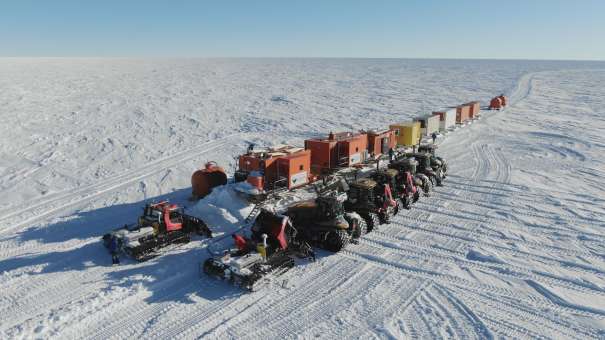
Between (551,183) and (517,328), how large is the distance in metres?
11.0

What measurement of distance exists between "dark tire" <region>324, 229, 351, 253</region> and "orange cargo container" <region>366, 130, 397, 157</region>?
8764 millimetres

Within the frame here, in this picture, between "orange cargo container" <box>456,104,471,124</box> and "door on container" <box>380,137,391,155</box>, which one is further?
"orange cargo container" <box>456,104,471,124</box>

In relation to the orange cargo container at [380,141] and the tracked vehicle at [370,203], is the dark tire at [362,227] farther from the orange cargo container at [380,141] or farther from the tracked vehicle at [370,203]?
the orange cargo container at [380,141]

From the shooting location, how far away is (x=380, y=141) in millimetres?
19016

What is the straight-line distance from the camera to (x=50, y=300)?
27.2ft

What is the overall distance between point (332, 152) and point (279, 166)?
2973 millimetres

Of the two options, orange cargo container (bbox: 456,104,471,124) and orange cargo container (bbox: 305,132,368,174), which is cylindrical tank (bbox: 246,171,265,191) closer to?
orange cargo container (bbox: 305,132,368,174)

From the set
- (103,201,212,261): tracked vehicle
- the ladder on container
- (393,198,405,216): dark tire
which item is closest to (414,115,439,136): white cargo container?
(393,198,405,216): dark tire

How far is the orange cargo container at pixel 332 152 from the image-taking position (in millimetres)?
16203

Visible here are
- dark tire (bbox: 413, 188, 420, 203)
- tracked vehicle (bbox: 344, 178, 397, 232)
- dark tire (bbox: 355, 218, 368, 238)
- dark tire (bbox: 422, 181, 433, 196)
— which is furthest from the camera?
dark tire (bbox: 422, 181, 433, 196)

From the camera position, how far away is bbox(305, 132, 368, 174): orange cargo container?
53.2ft

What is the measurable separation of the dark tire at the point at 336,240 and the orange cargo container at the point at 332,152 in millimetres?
5981

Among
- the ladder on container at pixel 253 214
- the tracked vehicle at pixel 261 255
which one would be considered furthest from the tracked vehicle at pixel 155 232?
the tracked vehicle at pixel 261 255

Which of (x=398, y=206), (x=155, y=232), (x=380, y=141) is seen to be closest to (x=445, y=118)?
(x=380, y=141)
